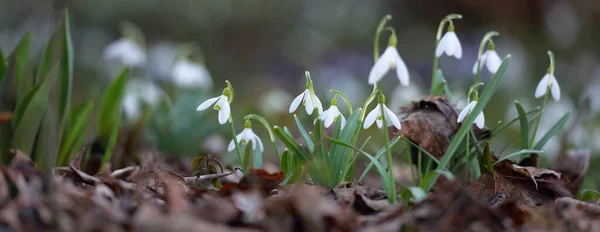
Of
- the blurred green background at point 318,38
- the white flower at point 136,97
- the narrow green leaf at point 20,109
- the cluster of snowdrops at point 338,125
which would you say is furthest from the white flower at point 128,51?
the cluster of snowdrops at point 338,125

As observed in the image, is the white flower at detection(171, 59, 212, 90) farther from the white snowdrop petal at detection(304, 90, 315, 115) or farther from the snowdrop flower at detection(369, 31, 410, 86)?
the snowdrop flower at detection(369, 31, 410, 86)

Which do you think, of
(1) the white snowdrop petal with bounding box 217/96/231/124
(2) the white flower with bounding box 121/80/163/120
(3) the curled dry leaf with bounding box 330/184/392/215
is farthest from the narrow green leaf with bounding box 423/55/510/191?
(2) the white flower with bounding box 121/80/163/120

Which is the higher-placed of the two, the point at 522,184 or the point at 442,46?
the point at 442,46

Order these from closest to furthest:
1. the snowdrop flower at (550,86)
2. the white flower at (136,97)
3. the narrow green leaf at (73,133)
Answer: the snowdrop flower at (550,86)
the narrow green leaf at (73,133)
the white flower at (136,97)

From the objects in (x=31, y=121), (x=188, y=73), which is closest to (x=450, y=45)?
(x=31, y=121)

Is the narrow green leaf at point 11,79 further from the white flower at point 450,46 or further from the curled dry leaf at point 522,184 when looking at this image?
the curled dry leaf at point 522,184

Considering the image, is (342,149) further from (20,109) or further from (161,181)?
(20,109)
